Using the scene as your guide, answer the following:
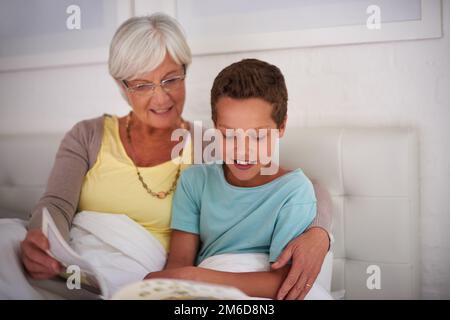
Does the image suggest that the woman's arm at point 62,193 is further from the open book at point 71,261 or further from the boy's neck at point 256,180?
the boy's neck at point 256,180

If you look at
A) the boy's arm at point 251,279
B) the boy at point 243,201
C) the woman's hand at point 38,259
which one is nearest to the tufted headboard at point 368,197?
the boy at point 243,201

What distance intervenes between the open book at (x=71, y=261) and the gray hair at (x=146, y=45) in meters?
0.42

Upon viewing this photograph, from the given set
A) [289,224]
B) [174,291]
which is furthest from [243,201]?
→ [174,291]

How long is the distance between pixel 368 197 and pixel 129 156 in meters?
0.61

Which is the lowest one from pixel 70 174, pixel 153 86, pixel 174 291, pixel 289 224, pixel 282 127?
pixel 174 291

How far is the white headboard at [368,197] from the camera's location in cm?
122

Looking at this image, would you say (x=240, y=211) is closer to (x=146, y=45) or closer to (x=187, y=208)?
(x=187, y=208)

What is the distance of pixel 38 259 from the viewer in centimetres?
126

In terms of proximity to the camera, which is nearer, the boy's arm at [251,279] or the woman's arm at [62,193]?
the boy's arm at [251,279]

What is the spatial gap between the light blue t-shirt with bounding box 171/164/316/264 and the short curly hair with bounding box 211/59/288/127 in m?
0.15

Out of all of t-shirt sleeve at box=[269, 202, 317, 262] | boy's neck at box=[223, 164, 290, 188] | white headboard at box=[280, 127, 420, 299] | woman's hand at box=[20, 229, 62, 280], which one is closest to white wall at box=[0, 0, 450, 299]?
white headboard at box=[280, 127, 420, 299]

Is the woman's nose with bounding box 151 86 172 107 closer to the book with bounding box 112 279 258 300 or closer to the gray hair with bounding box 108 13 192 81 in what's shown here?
the gray hair with bounding box 108 13 192 81

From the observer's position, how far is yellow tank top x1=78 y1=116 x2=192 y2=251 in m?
1.31
